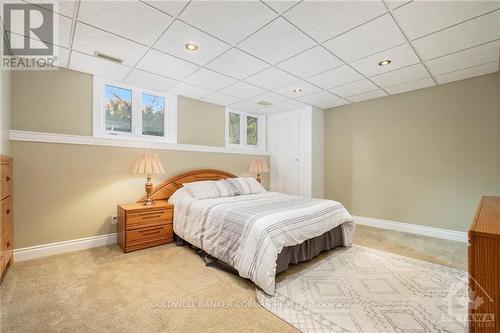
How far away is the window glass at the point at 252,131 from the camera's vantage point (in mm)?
5434

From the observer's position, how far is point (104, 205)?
3.29m

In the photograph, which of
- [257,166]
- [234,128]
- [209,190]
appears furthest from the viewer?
[234,128]

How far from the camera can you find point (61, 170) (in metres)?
2.97

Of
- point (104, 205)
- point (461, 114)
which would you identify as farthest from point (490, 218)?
point (104, 205)

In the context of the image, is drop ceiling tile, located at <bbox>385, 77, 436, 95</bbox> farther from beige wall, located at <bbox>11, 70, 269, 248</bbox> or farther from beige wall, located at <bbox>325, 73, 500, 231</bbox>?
beige wall, located at <bbox>11, 70, 269, 248</bbox>

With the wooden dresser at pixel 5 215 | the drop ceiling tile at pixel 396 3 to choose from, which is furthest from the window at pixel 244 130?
the drop ceiling tile at pixel 396 3

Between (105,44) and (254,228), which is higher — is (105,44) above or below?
above

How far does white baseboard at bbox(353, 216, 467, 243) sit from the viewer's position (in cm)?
343

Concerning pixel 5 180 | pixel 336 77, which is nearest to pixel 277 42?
pixel 336 77

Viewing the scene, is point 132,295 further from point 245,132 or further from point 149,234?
point 245,132

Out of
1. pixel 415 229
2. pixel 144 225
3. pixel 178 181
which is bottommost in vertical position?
pixel 415 229

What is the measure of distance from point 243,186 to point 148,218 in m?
1.58

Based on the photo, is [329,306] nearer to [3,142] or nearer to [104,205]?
[104,205]

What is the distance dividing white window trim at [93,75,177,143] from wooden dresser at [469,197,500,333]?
3913mm
